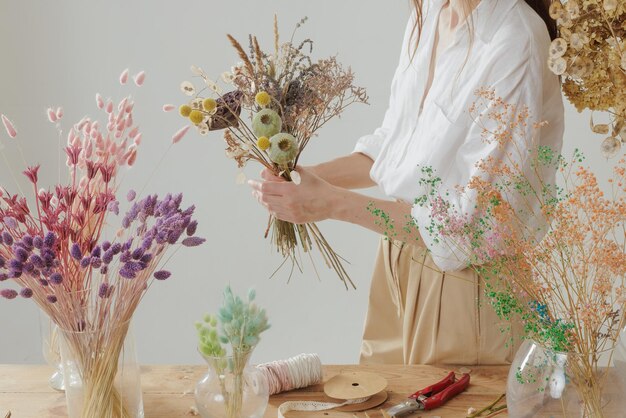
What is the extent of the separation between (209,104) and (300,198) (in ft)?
1.16

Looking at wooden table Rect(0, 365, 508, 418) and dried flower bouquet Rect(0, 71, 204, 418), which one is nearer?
dried flower bouquet Rect(0, 71, 204, 418)

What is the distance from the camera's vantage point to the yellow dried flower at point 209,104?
6.36 feet

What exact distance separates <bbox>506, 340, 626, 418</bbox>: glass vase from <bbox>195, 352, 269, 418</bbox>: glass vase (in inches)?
20.6

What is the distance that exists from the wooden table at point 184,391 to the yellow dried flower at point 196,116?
1.89ft

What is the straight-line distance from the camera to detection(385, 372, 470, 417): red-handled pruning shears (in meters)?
1.77

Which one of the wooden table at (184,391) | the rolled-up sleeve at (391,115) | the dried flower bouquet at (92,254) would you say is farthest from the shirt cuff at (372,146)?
the dried flower bouquet at (92,254)

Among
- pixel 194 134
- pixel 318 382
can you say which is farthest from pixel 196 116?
pixel 194 134

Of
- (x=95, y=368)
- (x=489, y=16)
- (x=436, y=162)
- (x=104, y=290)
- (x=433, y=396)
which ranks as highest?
(x=489, y=16)

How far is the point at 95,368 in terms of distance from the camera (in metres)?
1.59

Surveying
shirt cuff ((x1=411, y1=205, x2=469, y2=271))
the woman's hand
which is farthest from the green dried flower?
shirt cuff ((x1=411, y1=205, x2=469, y2=271))

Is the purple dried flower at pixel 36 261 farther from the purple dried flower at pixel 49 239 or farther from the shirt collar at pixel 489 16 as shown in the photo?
the shirt collar at pixel 489 16

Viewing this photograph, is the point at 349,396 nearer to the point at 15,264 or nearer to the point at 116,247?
the point at 116,247

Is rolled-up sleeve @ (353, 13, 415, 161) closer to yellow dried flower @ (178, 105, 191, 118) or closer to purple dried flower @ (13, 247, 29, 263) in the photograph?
yellow dried flower @ (178, 105, 191, 118)

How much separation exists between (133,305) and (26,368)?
56cm
